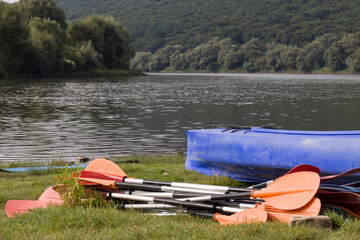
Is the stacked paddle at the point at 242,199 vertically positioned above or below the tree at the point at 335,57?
below

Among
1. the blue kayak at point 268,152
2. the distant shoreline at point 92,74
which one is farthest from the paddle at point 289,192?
the distant shoreline at point 92,74

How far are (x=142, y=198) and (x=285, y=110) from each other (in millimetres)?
24218

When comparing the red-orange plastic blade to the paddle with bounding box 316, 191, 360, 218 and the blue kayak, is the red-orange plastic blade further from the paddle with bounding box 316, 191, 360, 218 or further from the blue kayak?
the paddle with bounding box 316, 191, 360, 218

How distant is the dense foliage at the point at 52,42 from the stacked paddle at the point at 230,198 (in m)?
62.0

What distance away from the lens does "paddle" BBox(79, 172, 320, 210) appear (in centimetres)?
532

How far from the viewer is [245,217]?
5129 mm

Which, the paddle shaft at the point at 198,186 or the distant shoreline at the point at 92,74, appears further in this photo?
the distant shoreline at the point at 92,74

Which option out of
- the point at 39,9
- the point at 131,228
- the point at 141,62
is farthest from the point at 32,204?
the point at 141,62

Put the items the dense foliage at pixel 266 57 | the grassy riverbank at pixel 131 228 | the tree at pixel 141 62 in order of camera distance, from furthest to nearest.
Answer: the tree at pixel 141 62 → the dense foliage at pixel 266 57 → the grassy riverbank at pixel 131 228

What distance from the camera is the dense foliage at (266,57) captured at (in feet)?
461

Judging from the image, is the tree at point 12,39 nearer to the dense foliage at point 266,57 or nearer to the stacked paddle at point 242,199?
the stacked paddle at point 242,199

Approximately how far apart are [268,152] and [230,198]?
2.44 meters

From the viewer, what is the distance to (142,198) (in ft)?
19.6

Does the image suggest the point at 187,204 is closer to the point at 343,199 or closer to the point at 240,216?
the point at 240,216
